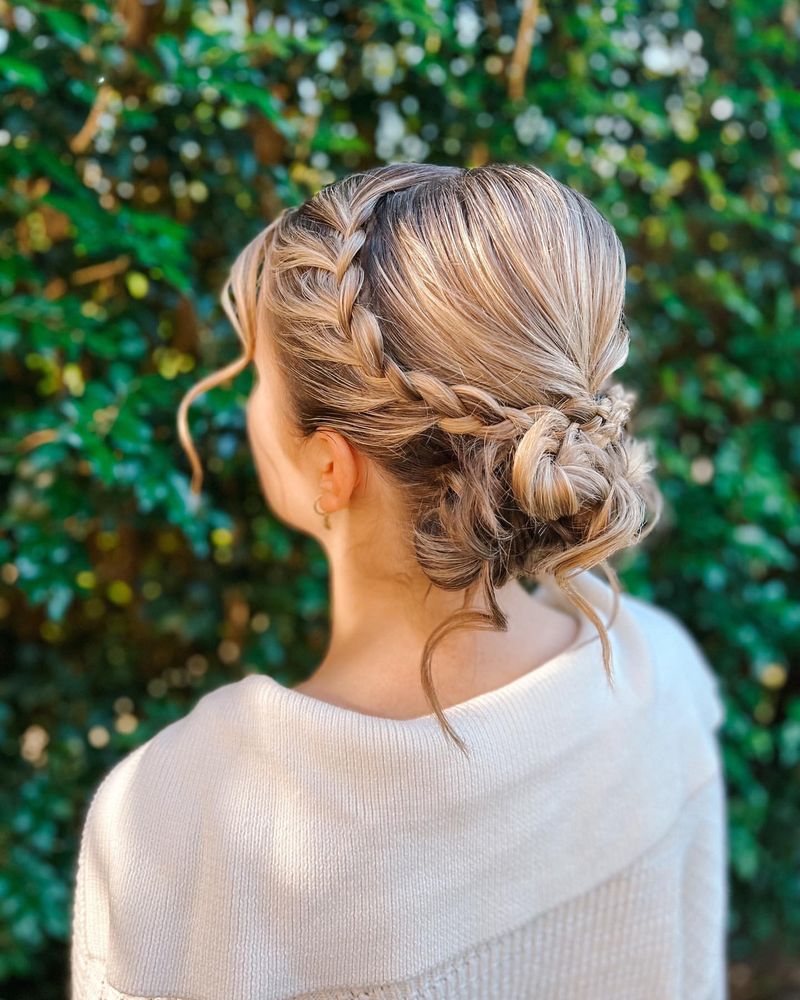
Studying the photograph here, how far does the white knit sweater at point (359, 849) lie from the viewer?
986 millimetres

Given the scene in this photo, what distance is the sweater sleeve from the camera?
1.03m

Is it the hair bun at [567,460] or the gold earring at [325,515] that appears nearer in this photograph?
the hair bun at [567,460]

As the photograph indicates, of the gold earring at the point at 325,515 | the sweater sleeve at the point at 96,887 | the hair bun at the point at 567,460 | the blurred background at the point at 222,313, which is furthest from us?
the blurred background at the point at 222,313

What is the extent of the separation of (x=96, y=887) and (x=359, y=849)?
1.05 ft

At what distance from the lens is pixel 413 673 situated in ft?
3.69

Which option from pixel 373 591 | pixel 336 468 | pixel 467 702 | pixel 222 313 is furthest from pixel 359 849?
pixel 222 313

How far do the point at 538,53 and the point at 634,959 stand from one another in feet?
4.88

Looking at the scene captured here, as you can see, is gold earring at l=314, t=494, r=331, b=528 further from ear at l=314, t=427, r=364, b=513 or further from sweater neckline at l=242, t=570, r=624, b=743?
sweater neckline at l=242, t=570, r=624, b=743

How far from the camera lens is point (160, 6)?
4.99 feet

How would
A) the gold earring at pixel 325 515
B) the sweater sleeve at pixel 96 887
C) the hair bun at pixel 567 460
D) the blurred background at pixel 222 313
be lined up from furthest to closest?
1. the blurred background at pixel 222 313
2. the gold earring at pixel 325 515
3. the sweater sleeve at pixel 96 887
4. the hair bun at pixel 567 460

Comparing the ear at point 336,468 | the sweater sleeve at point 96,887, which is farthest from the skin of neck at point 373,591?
the sweater sleeve at point 96,887

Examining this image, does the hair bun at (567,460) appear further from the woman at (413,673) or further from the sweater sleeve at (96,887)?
the sweater sleeve at (96,887)

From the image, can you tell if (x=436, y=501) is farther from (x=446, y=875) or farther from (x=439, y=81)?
(x=439, y=81)

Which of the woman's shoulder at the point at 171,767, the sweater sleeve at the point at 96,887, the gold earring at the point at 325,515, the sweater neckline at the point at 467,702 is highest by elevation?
the gold earring at the point at 325,515
